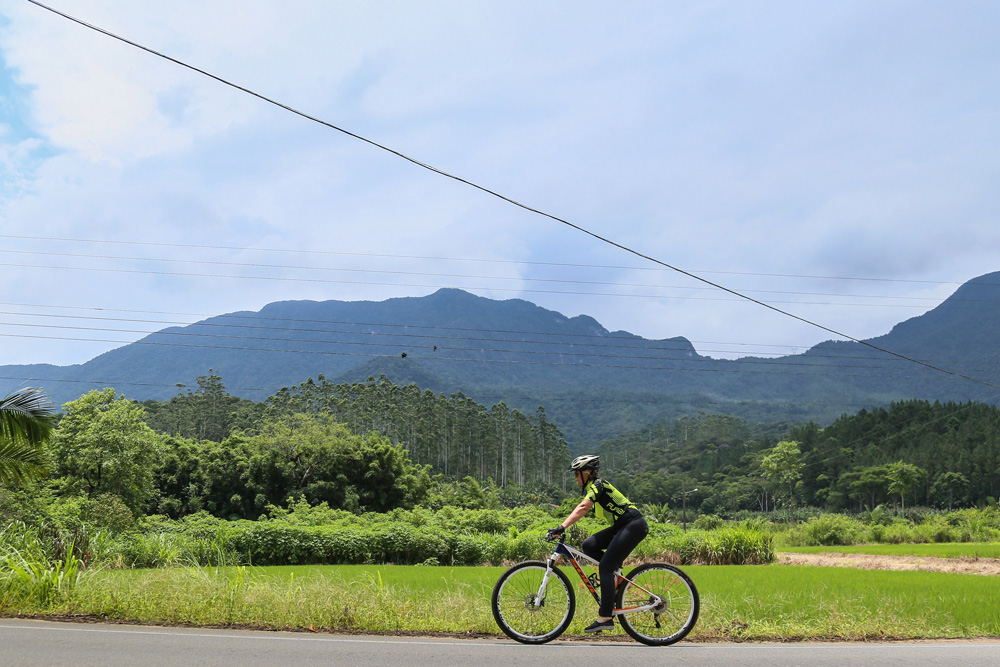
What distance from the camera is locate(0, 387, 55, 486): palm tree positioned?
50.4 ft

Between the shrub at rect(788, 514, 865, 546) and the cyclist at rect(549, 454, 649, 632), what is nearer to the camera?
the cyclist at rect(549, 454, 649, 632)

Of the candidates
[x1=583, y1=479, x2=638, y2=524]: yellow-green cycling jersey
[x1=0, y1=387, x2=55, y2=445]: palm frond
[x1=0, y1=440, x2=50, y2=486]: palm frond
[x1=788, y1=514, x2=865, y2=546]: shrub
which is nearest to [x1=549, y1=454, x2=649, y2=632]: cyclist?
[x1=583, y1=479, x2=638, y2=524]: yellow-green cycling jersey

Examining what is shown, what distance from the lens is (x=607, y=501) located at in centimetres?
765

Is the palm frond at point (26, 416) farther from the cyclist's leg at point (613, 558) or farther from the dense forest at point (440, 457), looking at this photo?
the cyclist's leg at point (613, 558)

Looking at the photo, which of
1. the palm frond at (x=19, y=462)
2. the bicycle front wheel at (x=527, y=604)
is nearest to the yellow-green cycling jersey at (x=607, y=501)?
the bicycle front wheel at (x=527, y=604)

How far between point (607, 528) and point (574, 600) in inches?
36.1

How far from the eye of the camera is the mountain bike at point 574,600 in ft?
25.2

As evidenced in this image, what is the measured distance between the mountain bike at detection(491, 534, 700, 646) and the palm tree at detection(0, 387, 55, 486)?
12.9 meters

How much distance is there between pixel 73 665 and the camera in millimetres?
6328

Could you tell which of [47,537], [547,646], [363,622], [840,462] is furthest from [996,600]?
[840,462]

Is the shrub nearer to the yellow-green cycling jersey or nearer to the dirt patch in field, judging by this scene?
the dirt patch in field

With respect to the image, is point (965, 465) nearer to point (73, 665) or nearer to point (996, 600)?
point (996, 600)

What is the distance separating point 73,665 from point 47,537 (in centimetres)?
707

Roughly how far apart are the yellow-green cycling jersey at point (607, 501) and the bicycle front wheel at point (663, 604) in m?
0.71
